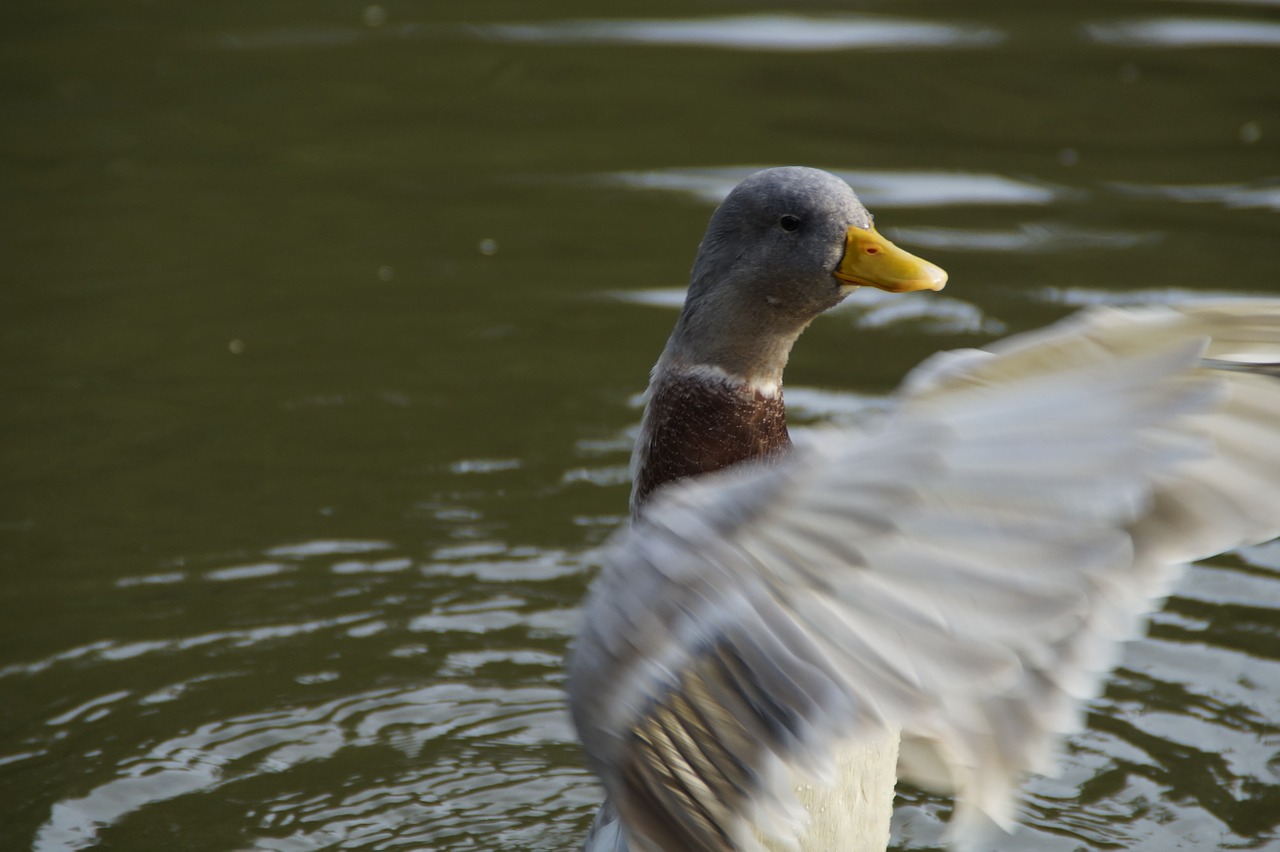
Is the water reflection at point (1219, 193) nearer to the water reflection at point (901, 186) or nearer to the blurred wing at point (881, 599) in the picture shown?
the water reflection at point (901, 186)

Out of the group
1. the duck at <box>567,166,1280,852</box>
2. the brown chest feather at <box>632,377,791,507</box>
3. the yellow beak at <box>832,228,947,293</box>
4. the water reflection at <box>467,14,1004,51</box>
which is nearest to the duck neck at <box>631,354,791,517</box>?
the brown chest feather at <box>632,377,791,507</box>

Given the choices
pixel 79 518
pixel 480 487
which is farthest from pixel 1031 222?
pixel 79 518

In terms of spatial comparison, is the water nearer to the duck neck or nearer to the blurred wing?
the duck neck

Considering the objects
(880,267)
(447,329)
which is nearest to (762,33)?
(447,329)

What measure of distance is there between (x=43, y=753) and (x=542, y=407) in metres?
2.25

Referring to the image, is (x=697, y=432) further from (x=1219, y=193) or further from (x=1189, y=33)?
(x=1189, y=33)

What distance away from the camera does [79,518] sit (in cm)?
500

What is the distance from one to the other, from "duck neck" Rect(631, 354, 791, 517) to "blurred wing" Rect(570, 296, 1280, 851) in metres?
1.02

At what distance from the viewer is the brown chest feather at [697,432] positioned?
3281 mm

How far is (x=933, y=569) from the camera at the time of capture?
1.87 meters

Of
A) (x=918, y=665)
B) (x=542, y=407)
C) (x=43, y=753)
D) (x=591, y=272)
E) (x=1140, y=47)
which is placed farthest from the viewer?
(x=1140, y=47)

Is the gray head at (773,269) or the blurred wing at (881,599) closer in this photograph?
the blurred wing at (881,599)

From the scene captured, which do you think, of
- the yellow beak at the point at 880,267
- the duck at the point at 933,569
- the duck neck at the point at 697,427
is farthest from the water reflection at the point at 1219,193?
the duck at the point at 933,569

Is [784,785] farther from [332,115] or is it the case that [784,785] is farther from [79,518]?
[332,115]
